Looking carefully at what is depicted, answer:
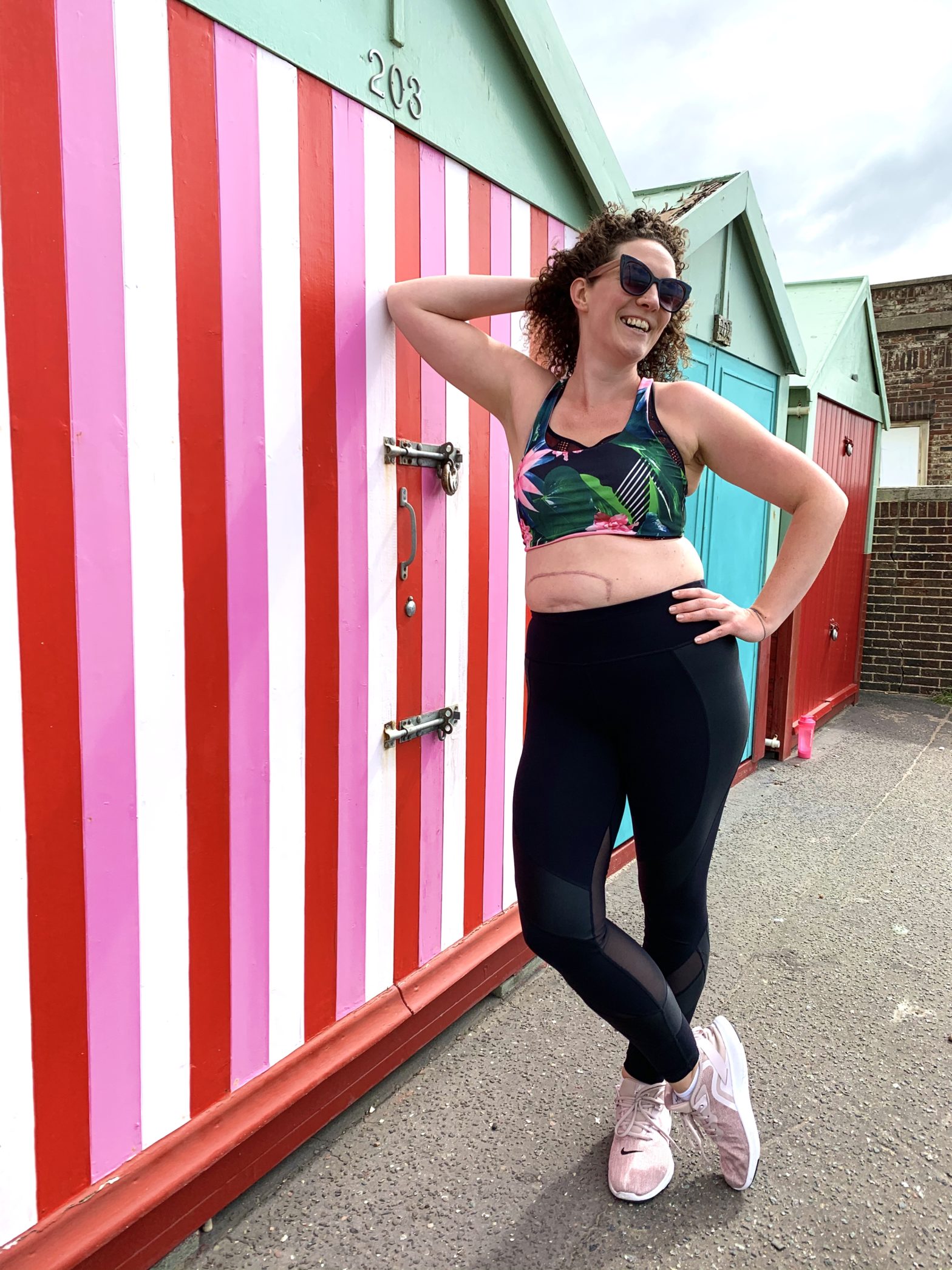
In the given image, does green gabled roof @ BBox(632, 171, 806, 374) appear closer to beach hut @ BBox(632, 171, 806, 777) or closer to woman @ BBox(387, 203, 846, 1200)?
beach hut @ BBox(632, 171, 806, 777)

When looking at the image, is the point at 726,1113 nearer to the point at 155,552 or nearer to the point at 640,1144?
the point at 640,1144

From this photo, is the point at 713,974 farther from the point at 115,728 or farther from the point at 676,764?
the point at 115,728

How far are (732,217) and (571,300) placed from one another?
2.57m

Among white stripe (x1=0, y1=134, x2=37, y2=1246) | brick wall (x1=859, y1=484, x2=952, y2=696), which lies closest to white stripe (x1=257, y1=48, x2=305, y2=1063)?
white stripe (x1=0, y1=134, x2=37, y2=1246)

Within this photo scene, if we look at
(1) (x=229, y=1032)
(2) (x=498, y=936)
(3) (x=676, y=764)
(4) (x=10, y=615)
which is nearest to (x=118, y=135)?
(4) (x=10, y=615)

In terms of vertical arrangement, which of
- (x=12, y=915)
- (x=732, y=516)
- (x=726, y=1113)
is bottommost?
(x=726, y=1113)

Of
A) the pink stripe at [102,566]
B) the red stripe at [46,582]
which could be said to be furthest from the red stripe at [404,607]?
the red stripe at [46,582]

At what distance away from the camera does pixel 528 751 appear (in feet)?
6.10

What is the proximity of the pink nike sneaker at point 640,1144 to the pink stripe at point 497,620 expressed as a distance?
2.83 feet

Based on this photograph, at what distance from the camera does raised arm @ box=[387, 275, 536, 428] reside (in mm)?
2021

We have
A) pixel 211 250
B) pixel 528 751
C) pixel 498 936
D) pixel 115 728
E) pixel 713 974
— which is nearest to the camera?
pixel 115 728

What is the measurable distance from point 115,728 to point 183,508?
448 millimetres

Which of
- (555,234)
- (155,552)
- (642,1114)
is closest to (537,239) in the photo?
(555,234)

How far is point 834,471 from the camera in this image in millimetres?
6191
